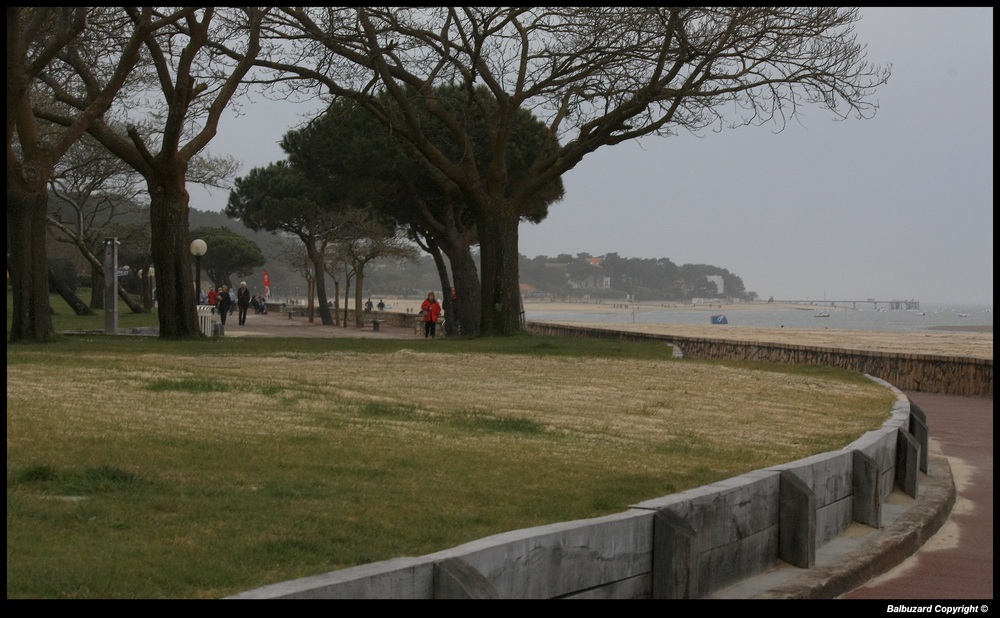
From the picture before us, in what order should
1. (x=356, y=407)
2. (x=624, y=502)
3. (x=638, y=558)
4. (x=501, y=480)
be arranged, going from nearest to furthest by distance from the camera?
(x=638, y=558) < (x=624, y=502) < (x=501, y=480) < (x=356, y=407)

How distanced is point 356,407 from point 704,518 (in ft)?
17.3

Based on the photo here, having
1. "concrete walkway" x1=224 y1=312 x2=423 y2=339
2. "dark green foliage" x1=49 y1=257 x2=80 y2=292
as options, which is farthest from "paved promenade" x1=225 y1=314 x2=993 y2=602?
"dark green foliage" x1=49 y1=257 x2=80 y2=292

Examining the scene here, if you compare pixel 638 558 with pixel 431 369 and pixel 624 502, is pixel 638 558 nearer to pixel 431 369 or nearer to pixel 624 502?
pixel 624 502

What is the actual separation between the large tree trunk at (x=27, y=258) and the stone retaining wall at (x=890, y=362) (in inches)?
607

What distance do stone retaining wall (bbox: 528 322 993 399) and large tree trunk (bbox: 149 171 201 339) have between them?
41.9 ft

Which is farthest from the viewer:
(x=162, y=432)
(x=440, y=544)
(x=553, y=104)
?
(x=553, y=104)

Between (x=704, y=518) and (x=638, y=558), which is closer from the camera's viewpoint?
(x=638, y=558)

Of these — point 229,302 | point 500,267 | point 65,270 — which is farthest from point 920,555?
point 65,270

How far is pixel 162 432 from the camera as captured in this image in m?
8.53

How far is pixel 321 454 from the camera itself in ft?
26.3

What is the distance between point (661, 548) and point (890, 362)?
20.5 metres

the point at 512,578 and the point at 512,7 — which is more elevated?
the point at 512,7

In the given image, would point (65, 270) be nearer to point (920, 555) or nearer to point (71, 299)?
point (71, 299)

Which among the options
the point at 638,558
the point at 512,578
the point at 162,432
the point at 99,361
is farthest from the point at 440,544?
the point at 99,361
